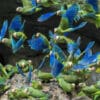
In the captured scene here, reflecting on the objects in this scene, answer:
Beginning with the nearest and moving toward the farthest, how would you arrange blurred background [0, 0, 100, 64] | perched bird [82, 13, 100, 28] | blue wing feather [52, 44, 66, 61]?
perched bird [82, 13, 100, 28] < blue wing feather [52, 44, 66, 61] < blurred background [0, 0, 100, 64]

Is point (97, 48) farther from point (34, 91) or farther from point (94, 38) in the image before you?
point (34, 91)

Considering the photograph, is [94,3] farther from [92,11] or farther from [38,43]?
[38,43]

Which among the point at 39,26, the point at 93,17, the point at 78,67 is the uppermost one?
the point at 93,17

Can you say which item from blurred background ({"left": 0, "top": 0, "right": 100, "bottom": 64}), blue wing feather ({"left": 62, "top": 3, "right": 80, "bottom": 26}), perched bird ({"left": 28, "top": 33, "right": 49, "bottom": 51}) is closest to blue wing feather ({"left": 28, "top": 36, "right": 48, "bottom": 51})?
perched bird ({"left": 28, "top": 33, "right": 49, "bottom": 51})

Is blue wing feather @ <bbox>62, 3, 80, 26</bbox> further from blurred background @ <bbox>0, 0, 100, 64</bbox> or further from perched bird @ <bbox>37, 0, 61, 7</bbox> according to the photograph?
blurred background @ <bbox>0, 0, 100, 64</bbox>

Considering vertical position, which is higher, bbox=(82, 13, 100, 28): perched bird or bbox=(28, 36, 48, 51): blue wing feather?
bbox=(82, 13, 100, 28): perched bird

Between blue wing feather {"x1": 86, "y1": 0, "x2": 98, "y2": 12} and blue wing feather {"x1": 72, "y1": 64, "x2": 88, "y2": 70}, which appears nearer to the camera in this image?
blue wing feather {"x1": 86, "y1": 0, "x2": 98, "y2": 12}

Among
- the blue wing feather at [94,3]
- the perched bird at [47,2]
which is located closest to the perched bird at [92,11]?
the blue wing feather at [94,3]

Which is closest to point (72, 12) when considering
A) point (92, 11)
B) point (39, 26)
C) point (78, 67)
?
point (92, 11)

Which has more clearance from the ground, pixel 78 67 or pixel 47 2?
pixel 47 2

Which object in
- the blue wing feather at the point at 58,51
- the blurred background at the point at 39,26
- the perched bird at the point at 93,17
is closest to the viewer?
the perched bird at the point at 93,17

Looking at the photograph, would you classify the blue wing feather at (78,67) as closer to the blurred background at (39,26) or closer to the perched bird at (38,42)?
the perched bird at (38,42)
